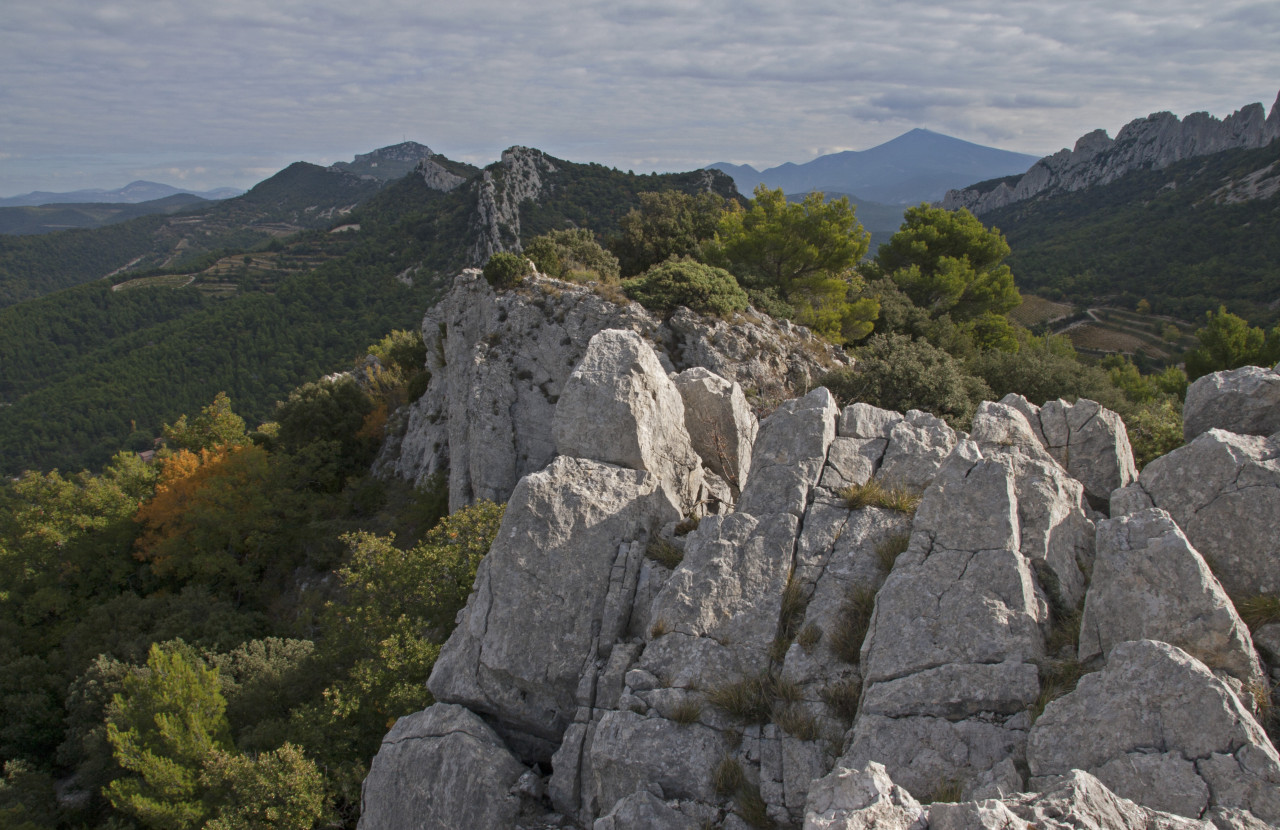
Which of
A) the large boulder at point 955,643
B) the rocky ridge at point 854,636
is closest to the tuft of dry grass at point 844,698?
the rocky ridge at point 854,636

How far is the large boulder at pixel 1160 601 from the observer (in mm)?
6316

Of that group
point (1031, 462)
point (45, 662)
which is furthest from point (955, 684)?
point (45, 662)

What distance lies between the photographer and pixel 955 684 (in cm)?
705

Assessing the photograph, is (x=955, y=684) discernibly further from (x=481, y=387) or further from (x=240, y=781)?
(x=481, y=387)

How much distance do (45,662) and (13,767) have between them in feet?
24.7

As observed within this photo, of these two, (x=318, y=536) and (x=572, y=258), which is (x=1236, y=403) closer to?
(x=572, y=258)

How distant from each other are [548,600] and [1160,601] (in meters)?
8.67

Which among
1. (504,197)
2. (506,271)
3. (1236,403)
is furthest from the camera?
(504,197)

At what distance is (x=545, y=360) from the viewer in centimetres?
2305

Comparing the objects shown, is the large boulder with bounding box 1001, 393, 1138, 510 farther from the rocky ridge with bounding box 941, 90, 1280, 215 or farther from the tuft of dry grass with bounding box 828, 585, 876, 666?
the rocky ridge with bounding box 941, 90, 1280, 215

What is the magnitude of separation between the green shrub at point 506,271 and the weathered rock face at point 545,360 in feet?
1.52

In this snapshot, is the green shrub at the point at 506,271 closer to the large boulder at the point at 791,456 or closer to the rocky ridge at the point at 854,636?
the rocky ridge at the point at 854,636

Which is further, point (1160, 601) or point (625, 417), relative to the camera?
point (625, 417)

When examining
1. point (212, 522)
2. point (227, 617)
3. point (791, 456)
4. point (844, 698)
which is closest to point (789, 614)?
point (844, 698)
